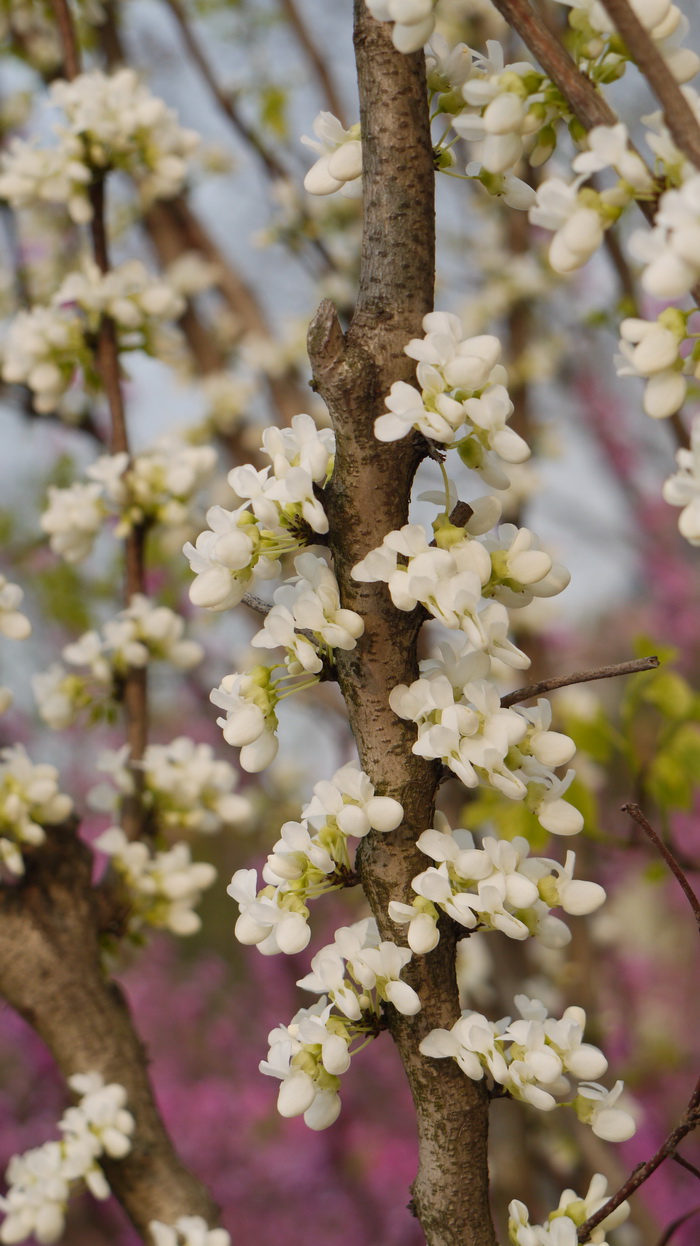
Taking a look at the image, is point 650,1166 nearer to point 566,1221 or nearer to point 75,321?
point 566,1221

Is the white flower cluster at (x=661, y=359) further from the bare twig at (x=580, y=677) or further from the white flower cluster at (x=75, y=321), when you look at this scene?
the white flower cluster at (x=75, y=321)

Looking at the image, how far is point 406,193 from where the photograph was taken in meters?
0.46

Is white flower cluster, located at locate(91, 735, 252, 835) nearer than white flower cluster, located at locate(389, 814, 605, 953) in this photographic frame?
No

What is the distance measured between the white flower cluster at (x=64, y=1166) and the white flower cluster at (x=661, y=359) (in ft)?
2.17

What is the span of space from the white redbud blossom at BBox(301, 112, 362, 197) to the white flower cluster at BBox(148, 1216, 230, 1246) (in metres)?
0.69

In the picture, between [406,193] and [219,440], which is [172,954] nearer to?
[219,440]

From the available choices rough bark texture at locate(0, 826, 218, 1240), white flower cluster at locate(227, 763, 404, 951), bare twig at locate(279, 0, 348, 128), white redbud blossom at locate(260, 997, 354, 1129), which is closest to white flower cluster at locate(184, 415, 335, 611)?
white flower cluster at locate(227, 763, 404, 951)

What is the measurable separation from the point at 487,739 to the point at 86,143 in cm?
81

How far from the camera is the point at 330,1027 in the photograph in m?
0.48

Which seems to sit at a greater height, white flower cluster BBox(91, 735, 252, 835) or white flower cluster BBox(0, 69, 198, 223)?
white flower cluster BBox(0, 69, 198, 223)

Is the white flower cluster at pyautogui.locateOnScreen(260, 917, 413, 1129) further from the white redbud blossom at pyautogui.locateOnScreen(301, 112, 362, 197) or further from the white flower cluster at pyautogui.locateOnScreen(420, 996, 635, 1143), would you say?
the white redbud blossom at pyautogui.locateOnScreen(301, 112, 362, 197)

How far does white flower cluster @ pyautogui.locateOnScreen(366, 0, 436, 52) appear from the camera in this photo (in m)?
0.38

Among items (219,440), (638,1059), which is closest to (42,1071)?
(638,1059)

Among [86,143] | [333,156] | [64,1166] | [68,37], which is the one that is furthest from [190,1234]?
[68,37]
